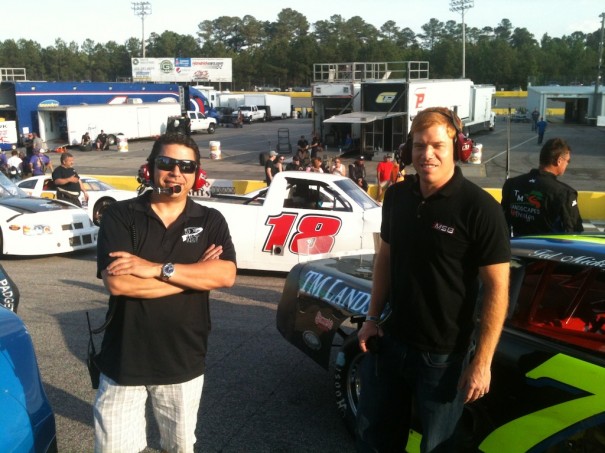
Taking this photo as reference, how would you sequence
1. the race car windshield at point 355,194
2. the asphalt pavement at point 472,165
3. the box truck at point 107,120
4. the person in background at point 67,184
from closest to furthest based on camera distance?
1. the race car windshield at point 355,194
2. the person in background at point 67,184
3. the asphalt pavement at point 472,165
4. the box truck at point 107,120

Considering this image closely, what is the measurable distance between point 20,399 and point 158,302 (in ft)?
2.31

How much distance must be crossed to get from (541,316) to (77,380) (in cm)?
372

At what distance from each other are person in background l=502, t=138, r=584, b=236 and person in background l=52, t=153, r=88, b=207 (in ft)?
31.0

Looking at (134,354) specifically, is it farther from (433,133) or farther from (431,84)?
(431,84)

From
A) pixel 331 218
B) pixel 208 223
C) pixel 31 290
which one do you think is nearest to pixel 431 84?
pixel 331 218

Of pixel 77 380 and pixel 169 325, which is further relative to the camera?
pixel 77 380

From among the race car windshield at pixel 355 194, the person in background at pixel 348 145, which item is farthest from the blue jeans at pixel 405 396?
the person in background at pixel 348 145

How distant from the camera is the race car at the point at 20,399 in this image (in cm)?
267

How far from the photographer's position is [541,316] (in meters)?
3.57

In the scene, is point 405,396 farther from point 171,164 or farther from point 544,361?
point 171,164

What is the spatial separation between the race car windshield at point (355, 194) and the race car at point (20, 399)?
6386 mm

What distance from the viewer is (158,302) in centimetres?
288

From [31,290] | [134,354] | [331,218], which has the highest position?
[134,354]

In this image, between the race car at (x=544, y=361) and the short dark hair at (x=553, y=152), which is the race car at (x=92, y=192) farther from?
the race car at (x=544, y=361)
